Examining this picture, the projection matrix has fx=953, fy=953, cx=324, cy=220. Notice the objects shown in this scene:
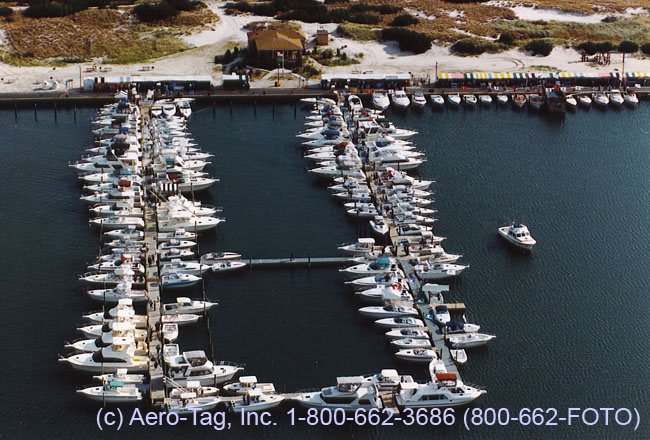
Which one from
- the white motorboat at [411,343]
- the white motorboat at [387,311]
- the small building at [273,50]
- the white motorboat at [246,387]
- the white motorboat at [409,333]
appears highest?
the small building at [273,50]

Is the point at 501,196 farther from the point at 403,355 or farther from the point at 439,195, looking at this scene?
the point at 403,355

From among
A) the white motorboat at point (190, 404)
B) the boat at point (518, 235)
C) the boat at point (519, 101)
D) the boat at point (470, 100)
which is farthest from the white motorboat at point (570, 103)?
the white motorboat at point (190, 404)

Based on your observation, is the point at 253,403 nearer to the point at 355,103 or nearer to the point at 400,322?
the point at 400,322

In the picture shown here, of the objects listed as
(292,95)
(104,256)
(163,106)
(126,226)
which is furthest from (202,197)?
(292,95)

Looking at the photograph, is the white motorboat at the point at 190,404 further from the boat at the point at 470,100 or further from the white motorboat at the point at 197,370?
the boat at the point at 470,100

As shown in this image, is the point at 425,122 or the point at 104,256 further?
the point at 425,122

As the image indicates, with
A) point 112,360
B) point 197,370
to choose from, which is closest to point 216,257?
point 112,360

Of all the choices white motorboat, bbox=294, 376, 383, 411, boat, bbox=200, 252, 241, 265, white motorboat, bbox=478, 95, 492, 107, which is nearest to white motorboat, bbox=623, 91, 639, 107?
white motorboat, bbox=478, 95, 492, 107
